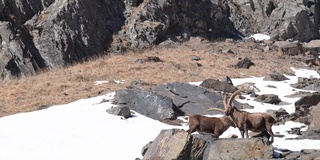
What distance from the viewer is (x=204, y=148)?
12.4 m

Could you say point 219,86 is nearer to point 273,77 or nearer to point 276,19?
point 273,77

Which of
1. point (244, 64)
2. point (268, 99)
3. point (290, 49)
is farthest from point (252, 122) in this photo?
point (290, 49)

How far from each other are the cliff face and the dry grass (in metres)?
3.42

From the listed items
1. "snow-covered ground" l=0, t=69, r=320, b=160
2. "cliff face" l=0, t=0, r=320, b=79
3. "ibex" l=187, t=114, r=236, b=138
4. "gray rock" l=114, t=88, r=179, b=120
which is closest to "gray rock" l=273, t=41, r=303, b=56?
"cliff face" l=0, t=0, r=320, b=79

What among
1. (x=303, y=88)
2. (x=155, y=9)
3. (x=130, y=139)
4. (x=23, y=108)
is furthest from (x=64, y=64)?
(x=130, y=139)

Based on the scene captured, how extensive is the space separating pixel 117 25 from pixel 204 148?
29.7 metres

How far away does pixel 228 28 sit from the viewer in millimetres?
49406

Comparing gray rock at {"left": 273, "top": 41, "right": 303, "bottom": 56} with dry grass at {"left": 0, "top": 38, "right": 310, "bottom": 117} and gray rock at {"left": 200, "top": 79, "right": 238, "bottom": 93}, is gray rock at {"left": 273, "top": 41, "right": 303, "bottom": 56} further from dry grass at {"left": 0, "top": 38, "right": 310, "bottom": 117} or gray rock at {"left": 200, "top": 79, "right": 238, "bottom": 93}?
gray rock at {"left": 200, "top": 79, "right": 238, "bottom": 93}

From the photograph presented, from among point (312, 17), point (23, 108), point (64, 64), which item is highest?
point (23, 108)

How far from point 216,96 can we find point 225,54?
14.4 metres

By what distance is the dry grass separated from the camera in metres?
21.8

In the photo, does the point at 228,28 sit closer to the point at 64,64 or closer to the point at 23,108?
the point at 64,64

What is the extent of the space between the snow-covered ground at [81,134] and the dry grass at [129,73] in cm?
210

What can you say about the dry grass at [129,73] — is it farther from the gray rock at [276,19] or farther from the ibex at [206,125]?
the gray rock at [276,19]
